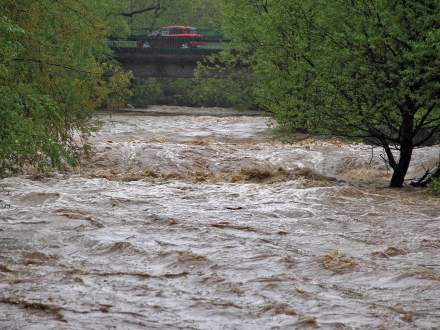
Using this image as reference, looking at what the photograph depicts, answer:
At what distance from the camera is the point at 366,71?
69.5 feet

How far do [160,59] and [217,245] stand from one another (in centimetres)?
3883

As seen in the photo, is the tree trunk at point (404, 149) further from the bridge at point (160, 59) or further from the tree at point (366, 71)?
the bridge at point (160, 59)

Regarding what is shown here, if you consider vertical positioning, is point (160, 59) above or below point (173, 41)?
below

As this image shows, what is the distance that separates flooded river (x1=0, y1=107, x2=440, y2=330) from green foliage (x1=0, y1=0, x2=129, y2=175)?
5.44 feet

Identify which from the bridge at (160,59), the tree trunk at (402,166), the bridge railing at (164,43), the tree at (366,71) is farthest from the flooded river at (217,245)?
the bridge railing at (164,43)

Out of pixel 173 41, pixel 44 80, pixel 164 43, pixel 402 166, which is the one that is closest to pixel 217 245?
pixel 44 80

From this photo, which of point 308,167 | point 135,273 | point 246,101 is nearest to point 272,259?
point 135,273

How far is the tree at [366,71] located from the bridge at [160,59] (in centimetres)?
2965

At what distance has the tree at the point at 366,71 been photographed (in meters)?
20.7

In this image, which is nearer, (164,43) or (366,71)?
(366,71)

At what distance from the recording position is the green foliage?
14953 mm

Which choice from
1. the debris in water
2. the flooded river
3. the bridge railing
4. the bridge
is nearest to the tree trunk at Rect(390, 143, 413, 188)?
the flooded river

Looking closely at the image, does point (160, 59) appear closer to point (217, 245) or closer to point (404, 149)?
point (404, 149)

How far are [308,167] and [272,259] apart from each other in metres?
12.1
